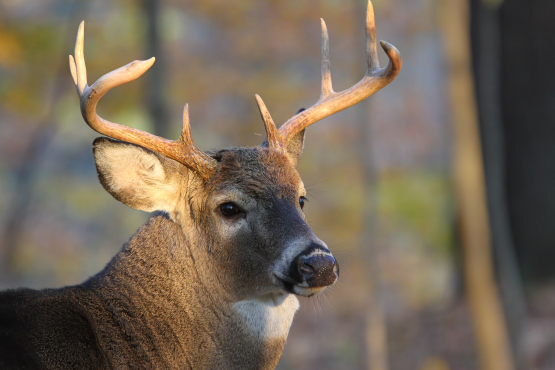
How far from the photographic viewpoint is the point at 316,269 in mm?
3900

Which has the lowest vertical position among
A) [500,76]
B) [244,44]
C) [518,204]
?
[518,204]

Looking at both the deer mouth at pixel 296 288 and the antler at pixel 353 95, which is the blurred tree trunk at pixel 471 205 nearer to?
the antler at pixel 353 95

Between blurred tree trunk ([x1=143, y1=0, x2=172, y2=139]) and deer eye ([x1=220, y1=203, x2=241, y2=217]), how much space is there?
204 inches

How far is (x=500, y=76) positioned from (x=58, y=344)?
42.4 ft

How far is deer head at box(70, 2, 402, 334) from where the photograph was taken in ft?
13.5

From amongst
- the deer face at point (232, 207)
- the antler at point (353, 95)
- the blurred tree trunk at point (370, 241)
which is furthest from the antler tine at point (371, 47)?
the blurred tree trunk at point (370, 241)

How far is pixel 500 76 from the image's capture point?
1423 centimetres

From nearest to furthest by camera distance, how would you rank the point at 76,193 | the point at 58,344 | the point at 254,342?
the point at 58,344 < the point at 254,342 < the point at 76,193

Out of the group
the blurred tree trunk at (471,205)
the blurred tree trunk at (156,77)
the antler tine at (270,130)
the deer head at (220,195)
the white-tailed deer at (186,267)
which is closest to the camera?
the white-tailed deer at (186,267)

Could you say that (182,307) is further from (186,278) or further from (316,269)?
(316,269)

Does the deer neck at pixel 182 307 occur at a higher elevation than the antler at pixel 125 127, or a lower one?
lower

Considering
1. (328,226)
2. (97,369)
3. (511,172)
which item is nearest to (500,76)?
(511,172)

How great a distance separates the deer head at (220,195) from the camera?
4117 mm

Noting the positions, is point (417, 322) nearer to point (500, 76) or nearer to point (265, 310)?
point (500, 76)
